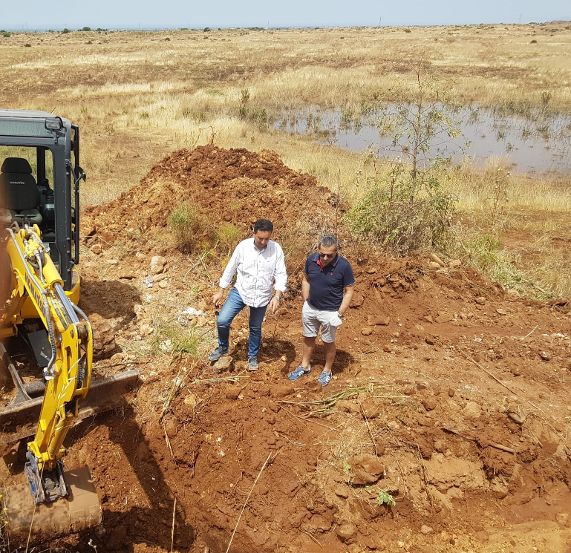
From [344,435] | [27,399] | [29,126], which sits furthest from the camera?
[344,435]

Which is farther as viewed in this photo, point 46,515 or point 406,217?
point 406,217

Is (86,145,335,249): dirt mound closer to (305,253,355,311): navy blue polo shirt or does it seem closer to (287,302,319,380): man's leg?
(287,302,319,380): man's leg

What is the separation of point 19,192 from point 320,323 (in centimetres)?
328

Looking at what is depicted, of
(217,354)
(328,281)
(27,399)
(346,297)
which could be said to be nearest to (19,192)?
(27,399)

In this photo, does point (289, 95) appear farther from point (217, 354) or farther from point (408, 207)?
point (217, 354)

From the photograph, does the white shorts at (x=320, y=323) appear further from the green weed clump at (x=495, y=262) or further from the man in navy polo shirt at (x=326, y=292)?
the green weed clump at (x=495, y=262)

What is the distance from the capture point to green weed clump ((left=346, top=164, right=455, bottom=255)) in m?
8.81

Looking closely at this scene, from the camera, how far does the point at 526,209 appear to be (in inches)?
525

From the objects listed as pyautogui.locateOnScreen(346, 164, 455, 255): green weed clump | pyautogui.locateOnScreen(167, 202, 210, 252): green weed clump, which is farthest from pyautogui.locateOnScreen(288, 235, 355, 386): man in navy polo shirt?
pyautogui.locateOnScreen(346, 164, 455, 255): green weed clump

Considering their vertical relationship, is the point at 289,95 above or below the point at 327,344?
above

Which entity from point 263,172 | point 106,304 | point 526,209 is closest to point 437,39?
point 526,209

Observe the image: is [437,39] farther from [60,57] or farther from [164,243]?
[164,243]

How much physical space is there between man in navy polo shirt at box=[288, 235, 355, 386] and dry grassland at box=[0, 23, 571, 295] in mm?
4734

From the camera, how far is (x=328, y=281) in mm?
5254
